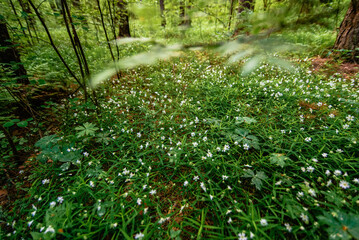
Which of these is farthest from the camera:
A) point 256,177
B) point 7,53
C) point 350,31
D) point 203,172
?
point 350,31

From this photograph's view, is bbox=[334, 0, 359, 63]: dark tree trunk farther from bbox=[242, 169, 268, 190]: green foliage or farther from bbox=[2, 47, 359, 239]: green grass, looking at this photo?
bbox=[242, 169, 268, 190]: green foliage

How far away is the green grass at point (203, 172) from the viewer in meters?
1.55

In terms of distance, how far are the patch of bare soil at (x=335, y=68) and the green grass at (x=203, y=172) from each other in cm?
112

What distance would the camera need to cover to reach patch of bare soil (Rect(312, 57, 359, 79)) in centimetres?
405

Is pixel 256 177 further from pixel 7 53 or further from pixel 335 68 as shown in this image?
pixel 7 53

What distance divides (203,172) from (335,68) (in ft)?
17.7

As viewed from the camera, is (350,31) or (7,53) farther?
(350,31)

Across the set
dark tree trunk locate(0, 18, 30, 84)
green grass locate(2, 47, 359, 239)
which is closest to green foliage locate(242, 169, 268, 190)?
green grass locate(2, 47, 359, 239)

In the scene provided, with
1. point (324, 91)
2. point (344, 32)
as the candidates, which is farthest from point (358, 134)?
point (344, 32)

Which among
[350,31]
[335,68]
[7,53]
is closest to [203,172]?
[7,53]

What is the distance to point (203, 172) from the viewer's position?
7.03 ft

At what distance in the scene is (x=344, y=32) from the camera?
3912 mm

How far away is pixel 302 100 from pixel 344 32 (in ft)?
9.30

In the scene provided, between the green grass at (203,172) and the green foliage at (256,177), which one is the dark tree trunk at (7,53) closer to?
the green grass at (203,172)
